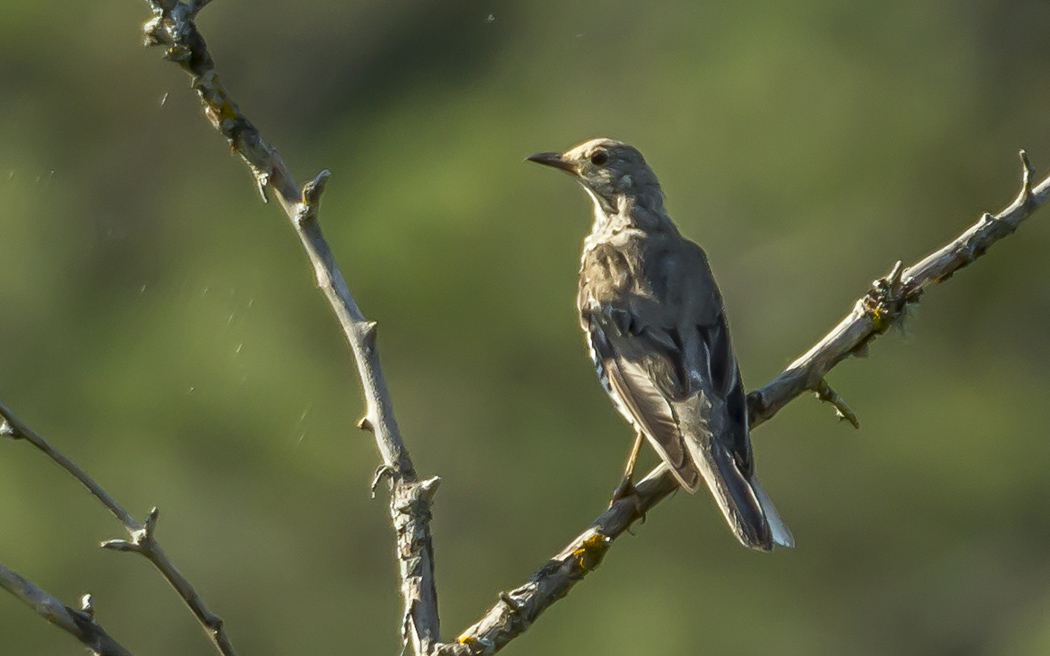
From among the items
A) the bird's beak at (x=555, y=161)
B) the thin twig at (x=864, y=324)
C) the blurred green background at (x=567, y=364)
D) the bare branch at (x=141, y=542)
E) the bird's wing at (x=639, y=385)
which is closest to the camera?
the bare branch at (x=141, y=542)

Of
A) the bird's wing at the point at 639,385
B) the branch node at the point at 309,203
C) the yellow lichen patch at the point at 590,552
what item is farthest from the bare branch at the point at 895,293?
the branch node at the point at 309,203

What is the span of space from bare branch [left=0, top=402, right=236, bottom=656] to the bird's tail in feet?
6.63

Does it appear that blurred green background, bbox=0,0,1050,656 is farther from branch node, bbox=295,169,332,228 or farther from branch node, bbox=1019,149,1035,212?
branch node, bbox=295,169,332,228

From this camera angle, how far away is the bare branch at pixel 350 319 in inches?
179

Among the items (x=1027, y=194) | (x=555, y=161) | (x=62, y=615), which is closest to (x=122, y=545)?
(x=62, y=615)

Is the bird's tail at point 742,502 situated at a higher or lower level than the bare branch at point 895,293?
lower

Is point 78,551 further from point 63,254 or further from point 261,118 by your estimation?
point 261,118

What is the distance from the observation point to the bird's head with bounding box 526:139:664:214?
784cm

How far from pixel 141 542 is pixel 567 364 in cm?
1251

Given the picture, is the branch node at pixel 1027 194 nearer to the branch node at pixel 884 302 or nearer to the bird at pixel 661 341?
the branch node at pixel 884 302

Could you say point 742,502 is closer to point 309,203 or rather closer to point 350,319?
point 350,319

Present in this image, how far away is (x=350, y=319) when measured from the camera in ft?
15.5

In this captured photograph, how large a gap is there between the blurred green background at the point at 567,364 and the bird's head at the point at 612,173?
6.43 meters

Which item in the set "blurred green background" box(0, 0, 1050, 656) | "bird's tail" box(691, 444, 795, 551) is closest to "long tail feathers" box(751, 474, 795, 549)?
"bird's tail" box(691, 444, 795, 551)
